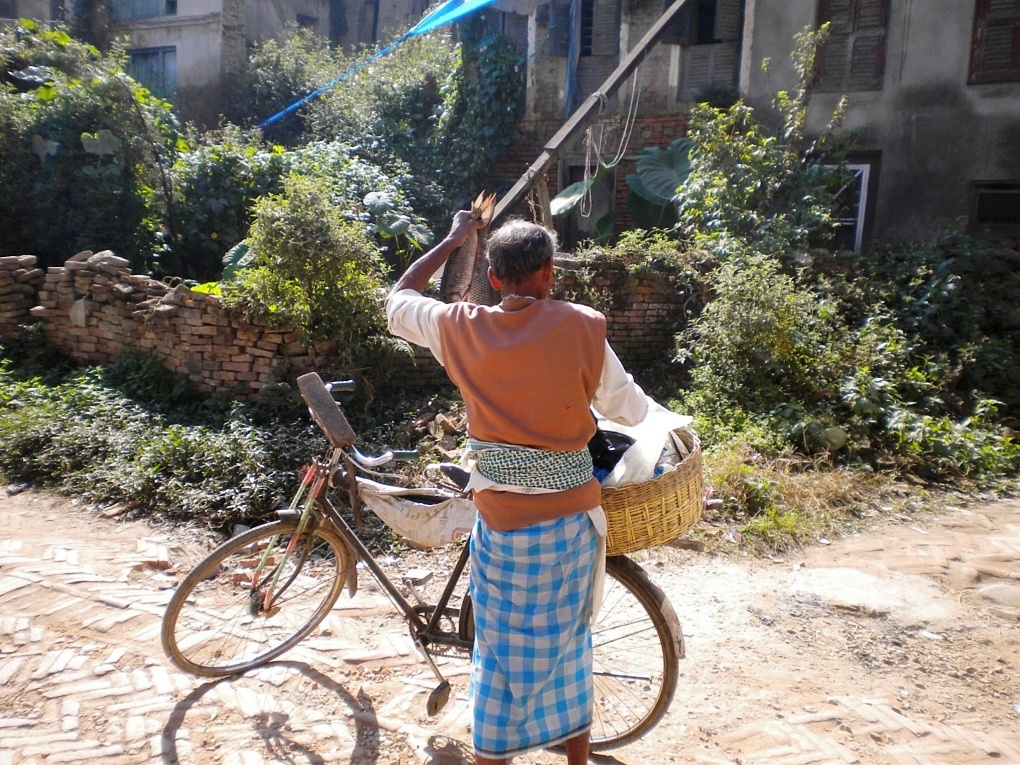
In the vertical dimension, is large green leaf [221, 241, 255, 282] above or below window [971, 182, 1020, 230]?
below

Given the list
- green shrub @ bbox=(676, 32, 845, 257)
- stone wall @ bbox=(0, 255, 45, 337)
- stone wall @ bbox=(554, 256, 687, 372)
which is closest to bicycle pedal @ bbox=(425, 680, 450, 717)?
stone wall @ bbox=(554, 256, 687, 372)

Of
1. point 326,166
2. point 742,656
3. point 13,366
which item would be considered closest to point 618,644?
point 742,656

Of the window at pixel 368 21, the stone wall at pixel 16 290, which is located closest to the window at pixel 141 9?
the window at pixel 368 21

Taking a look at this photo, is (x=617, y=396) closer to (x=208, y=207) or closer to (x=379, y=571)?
(x=379, y=571)

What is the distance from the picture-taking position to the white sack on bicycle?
2732 mm

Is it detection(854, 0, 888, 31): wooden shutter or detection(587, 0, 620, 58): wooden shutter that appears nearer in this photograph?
detection(854, 0, 888, 31): wooden shutter

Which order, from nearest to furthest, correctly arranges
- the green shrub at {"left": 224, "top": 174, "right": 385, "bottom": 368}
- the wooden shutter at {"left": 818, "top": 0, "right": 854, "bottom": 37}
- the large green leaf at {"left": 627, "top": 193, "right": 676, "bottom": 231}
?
the green shrub at {"left": 224, "top": 174, "right": 385, "bottom": 368}
the wooden shutter at {"left": 818, "top": 0, "right": 854, "bottom": 37}
the large green leaf at {"left": 627, "top": 193, "right": 676, "bottom": 231}

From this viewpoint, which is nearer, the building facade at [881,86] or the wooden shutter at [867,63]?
the building facade at [881,86]

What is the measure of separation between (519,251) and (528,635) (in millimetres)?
1099

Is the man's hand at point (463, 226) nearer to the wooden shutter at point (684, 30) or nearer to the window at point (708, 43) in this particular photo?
the window at point (708, 43)

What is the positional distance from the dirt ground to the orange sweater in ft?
3.78

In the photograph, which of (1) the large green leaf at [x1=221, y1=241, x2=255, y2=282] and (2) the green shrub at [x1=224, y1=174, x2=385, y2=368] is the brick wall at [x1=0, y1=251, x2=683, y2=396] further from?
(1) the large green leaf at [x1=221, y1=241, x2=255, y2=282]

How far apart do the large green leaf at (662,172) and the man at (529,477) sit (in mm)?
7989

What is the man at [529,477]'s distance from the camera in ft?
6.94
